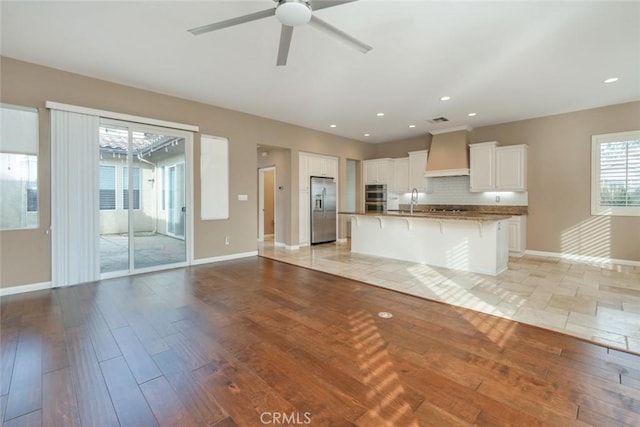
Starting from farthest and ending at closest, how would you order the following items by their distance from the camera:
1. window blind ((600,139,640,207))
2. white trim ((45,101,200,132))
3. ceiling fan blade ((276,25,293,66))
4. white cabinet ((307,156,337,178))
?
white cabinet ((307,156,337,178)) → window blind ((600,139,640,207)) → white trim ((45,101,200,132)) → ceiling fan blade ((276,25,293,66))

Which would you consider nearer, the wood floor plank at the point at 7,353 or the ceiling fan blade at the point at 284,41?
the wood floor plank at the point at 7,353

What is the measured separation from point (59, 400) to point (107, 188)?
3499mm

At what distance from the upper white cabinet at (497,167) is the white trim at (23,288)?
8091 millimetres

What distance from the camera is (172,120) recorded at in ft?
16.2

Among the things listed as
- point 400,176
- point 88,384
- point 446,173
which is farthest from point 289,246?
point 88,384

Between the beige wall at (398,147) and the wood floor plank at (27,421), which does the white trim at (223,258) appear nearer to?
the wood floor plank at (27,421)

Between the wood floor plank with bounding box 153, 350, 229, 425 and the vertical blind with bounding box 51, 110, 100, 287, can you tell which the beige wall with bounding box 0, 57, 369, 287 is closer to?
the vertical blind with bounding box 51, 110, 100, 287

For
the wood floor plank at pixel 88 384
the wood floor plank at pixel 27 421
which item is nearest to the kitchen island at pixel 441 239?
the wood floor plank at pixel 88 384

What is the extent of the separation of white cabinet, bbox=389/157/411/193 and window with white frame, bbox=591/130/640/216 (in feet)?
12.4

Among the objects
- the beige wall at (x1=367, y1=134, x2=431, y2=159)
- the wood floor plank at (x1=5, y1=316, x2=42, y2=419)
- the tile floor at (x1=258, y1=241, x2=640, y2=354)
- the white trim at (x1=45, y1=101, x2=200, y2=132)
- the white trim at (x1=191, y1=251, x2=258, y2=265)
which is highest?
the beige wall at (x1=367, y1=134, x2=431, y2=159)

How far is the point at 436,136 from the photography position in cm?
728

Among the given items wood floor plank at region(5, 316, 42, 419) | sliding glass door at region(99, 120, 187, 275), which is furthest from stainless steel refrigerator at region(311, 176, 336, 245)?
wood floor plank at region(5, 316, 42, 419)

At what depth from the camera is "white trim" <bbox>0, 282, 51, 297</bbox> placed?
3591mm

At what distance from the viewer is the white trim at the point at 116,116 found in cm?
385
